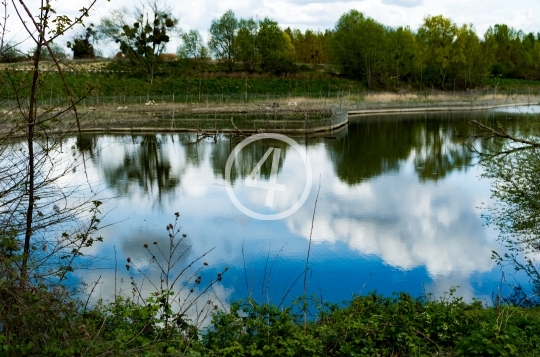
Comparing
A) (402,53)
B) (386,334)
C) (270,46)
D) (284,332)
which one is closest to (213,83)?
(270,46)

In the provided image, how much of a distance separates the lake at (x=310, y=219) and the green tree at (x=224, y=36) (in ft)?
116

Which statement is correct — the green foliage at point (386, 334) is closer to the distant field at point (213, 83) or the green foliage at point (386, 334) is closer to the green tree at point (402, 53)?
the distant field at point (213, 83)

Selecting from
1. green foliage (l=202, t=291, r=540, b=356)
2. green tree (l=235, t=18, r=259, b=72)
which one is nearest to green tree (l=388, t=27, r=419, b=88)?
green tree (l=235, t=18, r=259, b=72)

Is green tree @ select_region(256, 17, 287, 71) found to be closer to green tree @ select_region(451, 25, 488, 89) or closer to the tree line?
the tree line

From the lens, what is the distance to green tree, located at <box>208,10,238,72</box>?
186ft

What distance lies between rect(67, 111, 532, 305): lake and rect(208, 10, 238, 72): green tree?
35.3m

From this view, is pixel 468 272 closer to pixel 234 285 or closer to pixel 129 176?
pixel 234 285

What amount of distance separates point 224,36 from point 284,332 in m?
54.6

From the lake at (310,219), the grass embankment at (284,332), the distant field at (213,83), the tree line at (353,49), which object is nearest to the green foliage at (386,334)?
the grass embankment at (284,332)

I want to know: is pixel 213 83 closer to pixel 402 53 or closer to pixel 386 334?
pixel 402 53

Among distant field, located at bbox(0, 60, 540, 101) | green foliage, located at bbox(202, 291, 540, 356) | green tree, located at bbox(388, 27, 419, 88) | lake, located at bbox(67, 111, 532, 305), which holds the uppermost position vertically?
green tree, located at bbox(388, 27, 419, 88)

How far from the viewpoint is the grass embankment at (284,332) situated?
345 cm

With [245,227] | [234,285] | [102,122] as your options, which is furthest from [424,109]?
[234,285]

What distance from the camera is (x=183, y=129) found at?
2869 cm
